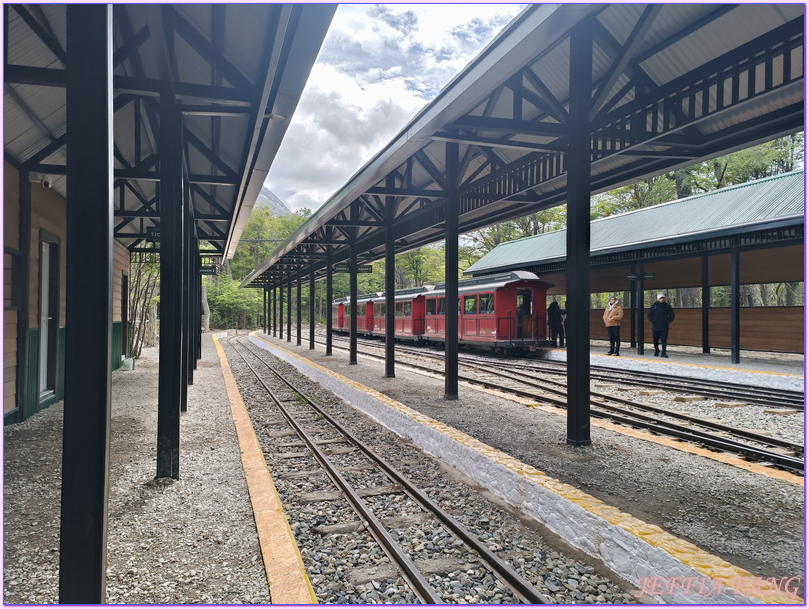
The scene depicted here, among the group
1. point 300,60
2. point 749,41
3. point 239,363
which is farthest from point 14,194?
point 239,363

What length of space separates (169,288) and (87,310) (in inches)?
136

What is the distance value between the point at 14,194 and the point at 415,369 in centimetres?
986

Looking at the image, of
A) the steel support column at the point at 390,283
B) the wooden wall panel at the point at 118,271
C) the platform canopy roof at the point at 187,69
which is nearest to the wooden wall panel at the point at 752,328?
the steel support column at the point at 390,283

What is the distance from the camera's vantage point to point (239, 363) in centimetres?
1802

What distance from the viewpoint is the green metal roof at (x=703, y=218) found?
1247cm

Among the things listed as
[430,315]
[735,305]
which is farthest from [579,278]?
[430,315]

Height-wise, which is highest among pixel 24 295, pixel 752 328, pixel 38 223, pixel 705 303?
pixel 38 223

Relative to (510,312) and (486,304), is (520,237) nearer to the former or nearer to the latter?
(486,304)

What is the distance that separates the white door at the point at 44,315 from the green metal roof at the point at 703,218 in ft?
48.3

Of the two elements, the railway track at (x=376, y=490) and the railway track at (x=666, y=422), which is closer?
the railway track at (x=376, y=490)

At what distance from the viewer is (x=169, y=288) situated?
547 centimetres

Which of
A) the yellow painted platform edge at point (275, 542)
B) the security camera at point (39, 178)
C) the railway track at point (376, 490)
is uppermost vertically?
the security camera at point (39, 178)

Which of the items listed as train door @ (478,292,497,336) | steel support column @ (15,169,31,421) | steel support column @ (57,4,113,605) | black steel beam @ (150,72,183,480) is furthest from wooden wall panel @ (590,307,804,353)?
steel support column @ (15,169,31,421)

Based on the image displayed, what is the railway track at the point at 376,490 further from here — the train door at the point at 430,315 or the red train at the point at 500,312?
the train door at the point at 430,315
